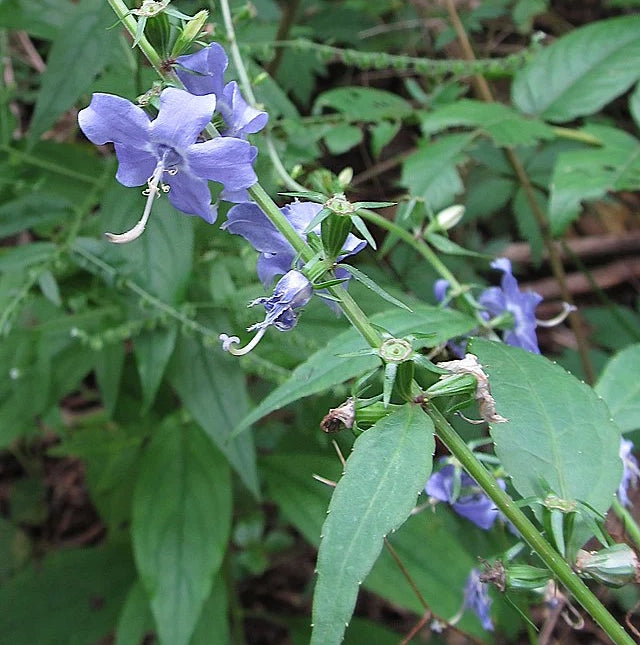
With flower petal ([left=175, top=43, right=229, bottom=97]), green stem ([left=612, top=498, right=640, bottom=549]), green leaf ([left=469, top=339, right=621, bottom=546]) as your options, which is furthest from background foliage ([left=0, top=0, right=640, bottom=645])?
flower petal ([left=175, top=43, right=229, bottom=97])

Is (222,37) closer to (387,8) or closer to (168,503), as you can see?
(168,503)

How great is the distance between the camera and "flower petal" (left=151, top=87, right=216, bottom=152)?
0.53 metres

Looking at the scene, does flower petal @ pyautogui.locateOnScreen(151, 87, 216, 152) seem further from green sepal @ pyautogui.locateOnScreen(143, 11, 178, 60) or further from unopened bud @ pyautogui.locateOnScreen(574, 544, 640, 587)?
unopened bud @ pyautogui.locateOnScreen(574, 544, 640, 587)

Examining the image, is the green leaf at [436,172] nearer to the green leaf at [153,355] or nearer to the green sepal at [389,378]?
the green leaf at [153,355]

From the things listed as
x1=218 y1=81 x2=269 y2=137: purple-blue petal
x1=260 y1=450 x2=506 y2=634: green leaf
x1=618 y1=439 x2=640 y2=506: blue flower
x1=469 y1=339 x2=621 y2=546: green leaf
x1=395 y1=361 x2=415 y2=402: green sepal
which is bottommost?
x1=260 y1=450 x2=506 y2=634: green leaf

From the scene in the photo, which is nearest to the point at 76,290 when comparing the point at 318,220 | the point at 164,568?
the point at 164,568

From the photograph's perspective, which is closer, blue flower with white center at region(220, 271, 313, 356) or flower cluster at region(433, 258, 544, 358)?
blue flower with white center at region(220, 271, 313, 356)

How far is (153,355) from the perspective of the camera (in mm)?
1134

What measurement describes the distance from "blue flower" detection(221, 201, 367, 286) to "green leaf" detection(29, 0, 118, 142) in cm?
54

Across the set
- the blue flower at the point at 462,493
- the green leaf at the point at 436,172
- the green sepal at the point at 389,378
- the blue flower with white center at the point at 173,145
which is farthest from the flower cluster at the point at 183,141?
the green leaf at the point at 436,172

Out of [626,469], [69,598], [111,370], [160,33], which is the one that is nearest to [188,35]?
[160,33]

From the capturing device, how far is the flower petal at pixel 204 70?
0.56 m

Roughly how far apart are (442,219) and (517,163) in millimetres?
730

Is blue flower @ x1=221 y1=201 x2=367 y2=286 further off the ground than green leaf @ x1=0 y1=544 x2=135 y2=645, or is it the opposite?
blue flower @ x1=221 y1=201 x2=367 y2=286
